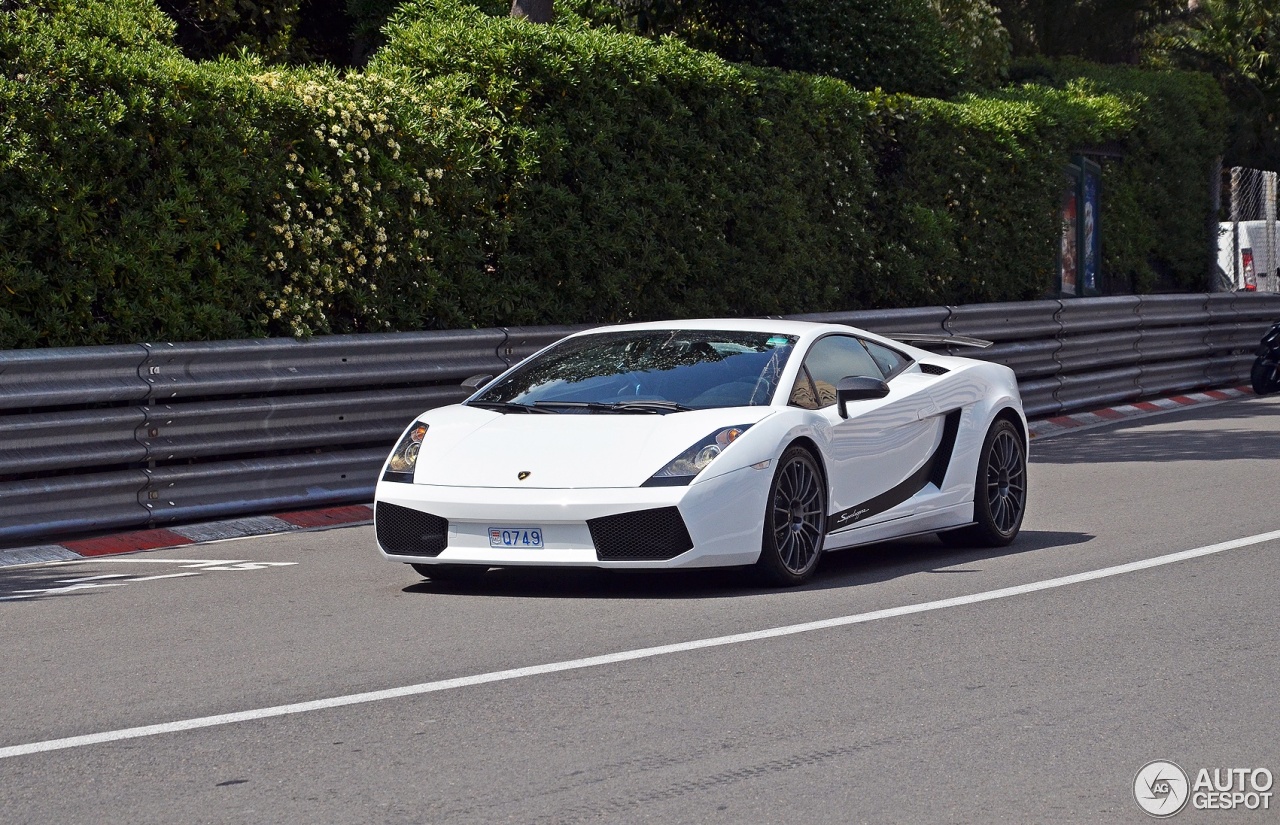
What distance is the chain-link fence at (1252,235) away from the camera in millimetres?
27234

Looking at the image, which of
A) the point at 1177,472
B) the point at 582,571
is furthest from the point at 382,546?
the point at 1177,472

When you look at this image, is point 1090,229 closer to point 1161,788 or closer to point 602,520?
point 602,520

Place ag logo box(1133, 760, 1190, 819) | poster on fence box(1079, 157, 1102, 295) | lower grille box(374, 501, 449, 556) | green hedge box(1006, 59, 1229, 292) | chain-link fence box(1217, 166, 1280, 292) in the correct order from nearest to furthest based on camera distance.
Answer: ag logo box(1133, 760, 1190, 819)
lower grille box(374, 501, 449, 556)
poster on fence box(1079, 157, 1102, 295)
green hedge box(1006, 59, 1229, 292)
chain-link fence box(1217, 166, 1280, 292)

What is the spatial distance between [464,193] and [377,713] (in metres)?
8.18

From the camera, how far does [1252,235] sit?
2795 cm

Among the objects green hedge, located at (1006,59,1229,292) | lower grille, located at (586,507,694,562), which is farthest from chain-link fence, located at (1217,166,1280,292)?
lower grille, located at (586,507,694,562)

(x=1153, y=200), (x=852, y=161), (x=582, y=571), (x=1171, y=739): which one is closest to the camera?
(x=1171, y=739)

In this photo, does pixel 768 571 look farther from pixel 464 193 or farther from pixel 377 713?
pixel 464 193

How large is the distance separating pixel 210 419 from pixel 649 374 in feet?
11.5

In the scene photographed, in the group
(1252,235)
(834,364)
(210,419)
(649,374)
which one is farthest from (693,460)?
(1252,235)

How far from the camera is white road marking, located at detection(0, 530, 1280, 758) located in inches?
230

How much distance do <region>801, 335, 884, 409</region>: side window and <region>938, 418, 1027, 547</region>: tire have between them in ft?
2.91

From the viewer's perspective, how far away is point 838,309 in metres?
19.0

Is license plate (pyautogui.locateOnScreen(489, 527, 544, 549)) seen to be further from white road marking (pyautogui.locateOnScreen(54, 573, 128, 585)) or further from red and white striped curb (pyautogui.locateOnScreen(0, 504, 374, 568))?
red and white striped curb (pyautogui.locateOnScreen(0, 504, 374, 568))
